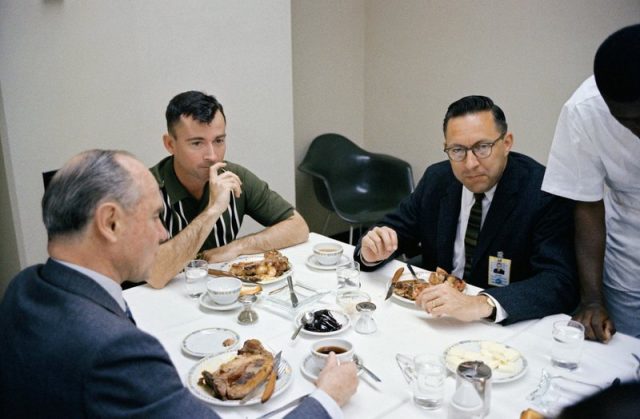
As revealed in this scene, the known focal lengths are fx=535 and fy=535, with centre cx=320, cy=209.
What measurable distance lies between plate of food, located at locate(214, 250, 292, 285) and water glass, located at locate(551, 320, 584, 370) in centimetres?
105

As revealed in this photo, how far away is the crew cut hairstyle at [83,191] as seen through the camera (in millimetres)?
1193

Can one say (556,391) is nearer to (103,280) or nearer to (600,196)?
(600,196)

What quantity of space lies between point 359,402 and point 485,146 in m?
1.19

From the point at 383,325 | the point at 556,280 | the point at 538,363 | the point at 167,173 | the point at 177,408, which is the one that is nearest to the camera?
the point at 177,408

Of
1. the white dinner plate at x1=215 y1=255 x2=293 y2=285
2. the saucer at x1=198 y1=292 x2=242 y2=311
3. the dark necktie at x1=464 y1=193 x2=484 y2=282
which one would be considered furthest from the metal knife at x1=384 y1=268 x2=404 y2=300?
the saucer at x1=198 y1=292 x2=242 y2=311

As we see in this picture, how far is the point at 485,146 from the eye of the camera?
2.13 metres

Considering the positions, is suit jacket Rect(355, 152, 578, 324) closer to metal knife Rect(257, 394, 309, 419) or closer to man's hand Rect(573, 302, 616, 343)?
man's hand Rect(573, 302, 616, 343)

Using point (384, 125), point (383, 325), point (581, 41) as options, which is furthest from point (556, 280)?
point (384, 125)

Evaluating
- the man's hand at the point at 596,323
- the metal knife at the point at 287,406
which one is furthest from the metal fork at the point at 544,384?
the metal knife at the point at 287,406

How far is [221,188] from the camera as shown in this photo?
2.44 metres

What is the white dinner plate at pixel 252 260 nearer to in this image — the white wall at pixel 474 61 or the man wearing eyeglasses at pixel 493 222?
the man wearing eyeglasses at pixel 493 222

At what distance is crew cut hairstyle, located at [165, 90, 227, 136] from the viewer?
100.0 inches

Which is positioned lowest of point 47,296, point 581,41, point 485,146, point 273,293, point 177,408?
point 273,293

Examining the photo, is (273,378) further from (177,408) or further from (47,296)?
(47,296)
